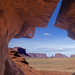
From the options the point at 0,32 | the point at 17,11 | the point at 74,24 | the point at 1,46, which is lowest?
the point at 1,46

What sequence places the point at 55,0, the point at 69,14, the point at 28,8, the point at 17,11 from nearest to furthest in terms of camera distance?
the point at 55,0
the point at 28,8
the point at 17,11
the point at 69,14

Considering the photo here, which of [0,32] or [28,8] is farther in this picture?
[28,8]

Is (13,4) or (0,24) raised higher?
(13,4)

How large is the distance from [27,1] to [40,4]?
35 centimetres

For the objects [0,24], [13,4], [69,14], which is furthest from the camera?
[69,14]

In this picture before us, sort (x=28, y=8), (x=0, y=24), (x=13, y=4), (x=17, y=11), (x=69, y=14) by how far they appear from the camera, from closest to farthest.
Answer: (x=0, y=24)
(x=13, y=4)
(x=28, y=8)
(x=17, y=11)
(x=69, y=14)

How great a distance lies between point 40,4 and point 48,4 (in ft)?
0.69

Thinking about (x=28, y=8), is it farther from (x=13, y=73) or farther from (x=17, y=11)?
(x=13, y=73)

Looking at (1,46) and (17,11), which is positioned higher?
(17,11)

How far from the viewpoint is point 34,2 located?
6.97ft

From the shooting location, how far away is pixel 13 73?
9.02 feet

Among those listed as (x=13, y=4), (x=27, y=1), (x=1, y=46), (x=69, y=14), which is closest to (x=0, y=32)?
(x=1, y=46)

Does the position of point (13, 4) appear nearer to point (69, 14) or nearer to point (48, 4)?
point (48, 4)

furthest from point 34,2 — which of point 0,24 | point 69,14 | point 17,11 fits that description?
point 69,14
